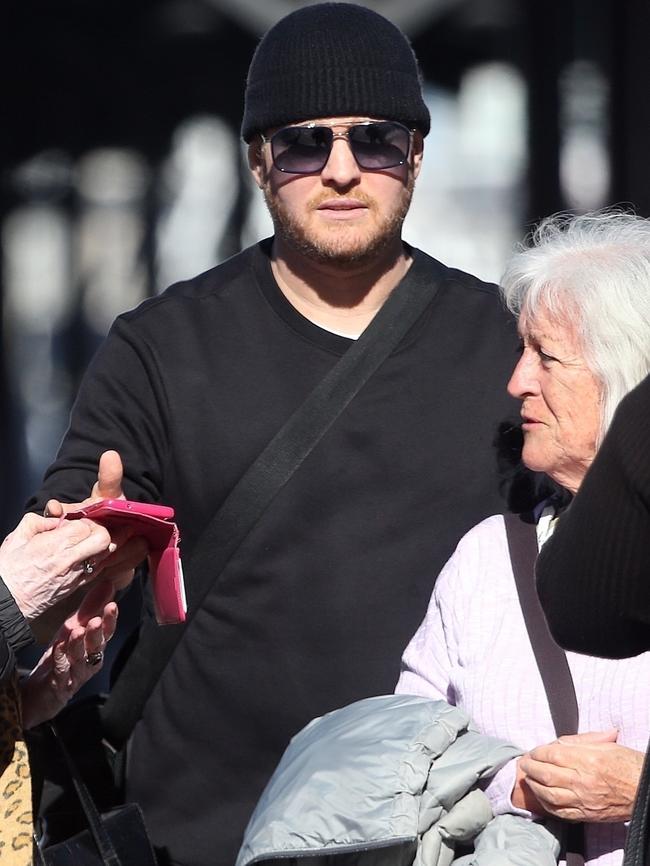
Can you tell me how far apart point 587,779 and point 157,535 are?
80cm

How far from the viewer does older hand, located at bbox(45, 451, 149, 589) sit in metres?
2.56

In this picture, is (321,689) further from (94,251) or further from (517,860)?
(94,251)

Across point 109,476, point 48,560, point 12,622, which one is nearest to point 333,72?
point 109,476

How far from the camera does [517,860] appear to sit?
2340mm

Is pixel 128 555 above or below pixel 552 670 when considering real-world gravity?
above

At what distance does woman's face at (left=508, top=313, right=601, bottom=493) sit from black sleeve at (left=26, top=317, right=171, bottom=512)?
0.76 m

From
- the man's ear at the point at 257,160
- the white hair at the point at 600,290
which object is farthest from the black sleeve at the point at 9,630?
the man's ear at the point at 257,160

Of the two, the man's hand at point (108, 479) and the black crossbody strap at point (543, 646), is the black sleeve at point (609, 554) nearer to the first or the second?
the black crossbody strap at point (543, 646)

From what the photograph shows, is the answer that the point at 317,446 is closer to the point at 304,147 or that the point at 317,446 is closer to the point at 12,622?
the point at 304,147

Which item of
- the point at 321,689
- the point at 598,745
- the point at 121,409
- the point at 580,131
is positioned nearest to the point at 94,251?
the point at 580,131

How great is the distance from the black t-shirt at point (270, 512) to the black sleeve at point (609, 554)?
3.79ft

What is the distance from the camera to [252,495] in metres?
3.02

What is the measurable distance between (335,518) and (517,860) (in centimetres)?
89

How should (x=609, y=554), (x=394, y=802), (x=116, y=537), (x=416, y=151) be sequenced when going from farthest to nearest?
(x=416, y=151) < (x=116, y=537) < (x=394, y=802) < (x=609, y=554)
